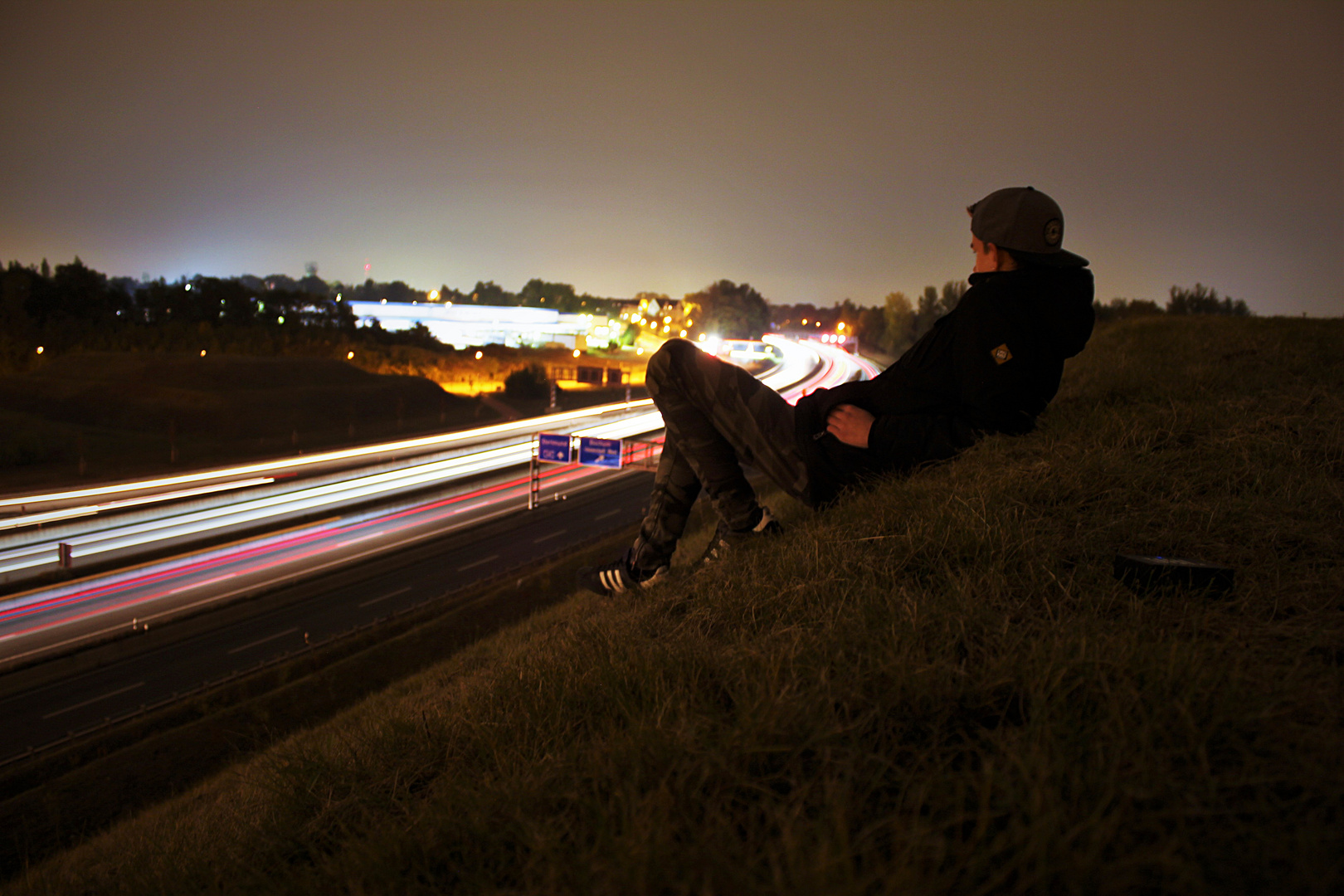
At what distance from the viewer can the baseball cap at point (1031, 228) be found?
3.31 meters

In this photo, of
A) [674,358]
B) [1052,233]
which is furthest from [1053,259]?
[674,358]

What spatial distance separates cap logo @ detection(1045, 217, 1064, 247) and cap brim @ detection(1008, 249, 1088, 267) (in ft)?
0.16

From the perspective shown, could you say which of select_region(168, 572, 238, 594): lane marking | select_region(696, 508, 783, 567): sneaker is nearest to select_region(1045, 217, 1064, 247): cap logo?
select_region(696, 508, 783, 567): sneaker

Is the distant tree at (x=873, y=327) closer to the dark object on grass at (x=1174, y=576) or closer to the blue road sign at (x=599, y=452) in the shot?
the blue road sign at (x=599, y=452)

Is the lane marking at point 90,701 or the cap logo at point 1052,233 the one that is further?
the lane marking at point 90,701

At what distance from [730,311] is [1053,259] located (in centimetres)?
11229

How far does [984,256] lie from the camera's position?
3480 millimetres

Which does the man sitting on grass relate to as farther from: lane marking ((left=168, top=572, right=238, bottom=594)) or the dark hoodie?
lane marking ((left=168, top=572, right=238, bottom=594))

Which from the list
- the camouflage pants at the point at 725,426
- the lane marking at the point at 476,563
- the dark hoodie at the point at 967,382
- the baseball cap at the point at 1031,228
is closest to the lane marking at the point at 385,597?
the lane marking at the point at 476,563

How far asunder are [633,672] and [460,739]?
1.95 ft

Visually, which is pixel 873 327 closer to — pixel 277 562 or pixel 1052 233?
pixel 277 562

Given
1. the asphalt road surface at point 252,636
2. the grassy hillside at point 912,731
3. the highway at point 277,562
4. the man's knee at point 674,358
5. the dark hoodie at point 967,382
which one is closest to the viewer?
the grassy hillside at point 912,731

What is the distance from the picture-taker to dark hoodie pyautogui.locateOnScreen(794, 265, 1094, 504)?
127 inches

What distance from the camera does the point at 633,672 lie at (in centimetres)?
201
